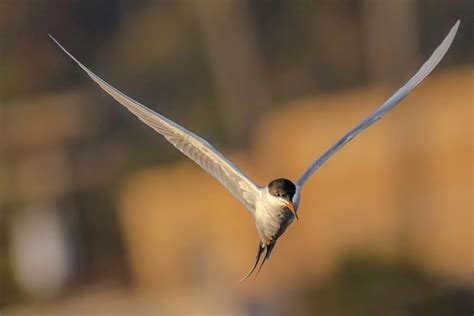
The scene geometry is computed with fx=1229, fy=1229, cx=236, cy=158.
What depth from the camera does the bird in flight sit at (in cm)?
327

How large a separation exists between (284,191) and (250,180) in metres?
0.10

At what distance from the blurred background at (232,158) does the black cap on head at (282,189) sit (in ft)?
16.5

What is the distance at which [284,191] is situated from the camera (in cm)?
329

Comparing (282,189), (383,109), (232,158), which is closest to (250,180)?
(282,189)

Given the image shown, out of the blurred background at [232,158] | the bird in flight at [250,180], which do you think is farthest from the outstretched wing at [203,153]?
the blurred background at [232,158]

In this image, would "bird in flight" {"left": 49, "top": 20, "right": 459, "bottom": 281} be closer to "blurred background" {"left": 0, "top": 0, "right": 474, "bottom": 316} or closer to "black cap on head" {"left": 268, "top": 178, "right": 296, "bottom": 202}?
"black cap on head" {"left": 268, "top": 178, "right": 296, "bottom": 202}

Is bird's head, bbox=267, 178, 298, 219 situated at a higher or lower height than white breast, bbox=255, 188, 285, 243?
higher

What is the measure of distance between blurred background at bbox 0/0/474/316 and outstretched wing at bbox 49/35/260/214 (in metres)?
4.93

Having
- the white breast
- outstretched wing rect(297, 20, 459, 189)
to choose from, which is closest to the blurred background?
outstretched wing rect(297, 20, 459, 189)

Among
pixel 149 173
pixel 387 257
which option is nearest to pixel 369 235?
pixel 387 257

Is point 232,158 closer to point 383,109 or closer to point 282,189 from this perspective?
point 383,109

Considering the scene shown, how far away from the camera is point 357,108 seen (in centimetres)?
1045

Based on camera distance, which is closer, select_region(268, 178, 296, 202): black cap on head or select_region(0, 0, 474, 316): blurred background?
select_region(268, 178, 296, 202): black cap on head

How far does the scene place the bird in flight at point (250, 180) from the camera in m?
3.27
